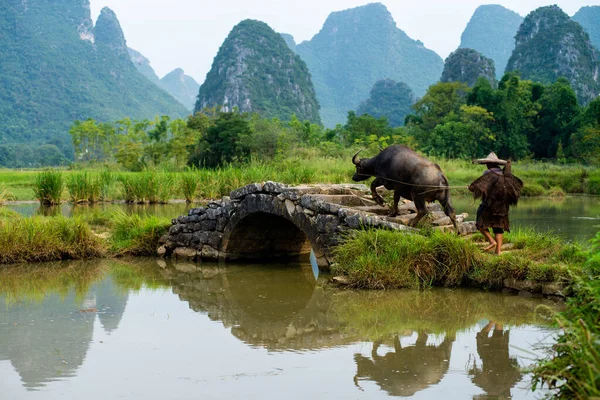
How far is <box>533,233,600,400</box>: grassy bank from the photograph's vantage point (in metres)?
3.34

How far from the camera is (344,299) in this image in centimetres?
836

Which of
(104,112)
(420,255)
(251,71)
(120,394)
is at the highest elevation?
(251,71)

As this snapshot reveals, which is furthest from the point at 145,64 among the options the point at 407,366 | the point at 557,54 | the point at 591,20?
the point at 407,366

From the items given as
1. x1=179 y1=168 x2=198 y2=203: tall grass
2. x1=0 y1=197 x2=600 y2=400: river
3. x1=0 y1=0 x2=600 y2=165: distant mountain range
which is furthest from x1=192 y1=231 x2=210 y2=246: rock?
x1=0 y1=0 x2=600 y2=165: distant mountain range

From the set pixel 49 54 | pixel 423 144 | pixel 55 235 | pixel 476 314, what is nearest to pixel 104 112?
pixel 49 54

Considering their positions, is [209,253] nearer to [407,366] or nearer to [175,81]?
[407,366]

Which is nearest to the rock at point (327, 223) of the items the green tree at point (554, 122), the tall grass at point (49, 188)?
the tall grass at point (49, 188)

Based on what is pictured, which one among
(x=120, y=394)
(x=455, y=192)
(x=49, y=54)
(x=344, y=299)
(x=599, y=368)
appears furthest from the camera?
(x=49, y=54)

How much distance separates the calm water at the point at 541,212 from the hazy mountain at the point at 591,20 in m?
87.3

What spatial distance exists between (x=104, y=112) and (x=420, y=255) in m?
74.5

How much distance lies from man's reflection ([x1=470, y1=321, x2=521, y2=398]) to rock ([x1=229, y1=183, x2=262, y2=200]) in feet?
14.6

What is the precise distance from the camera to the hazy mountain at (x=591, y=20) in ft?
337

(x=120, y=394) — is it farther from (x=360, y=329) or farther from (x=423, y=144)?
(x=423, y=144)

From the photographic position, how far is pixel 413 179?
9.42m
